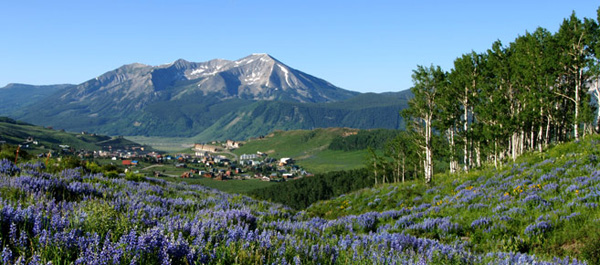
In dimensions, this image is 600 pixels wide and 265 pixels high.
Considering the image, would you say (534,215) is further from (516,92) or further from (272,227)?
(516,92)

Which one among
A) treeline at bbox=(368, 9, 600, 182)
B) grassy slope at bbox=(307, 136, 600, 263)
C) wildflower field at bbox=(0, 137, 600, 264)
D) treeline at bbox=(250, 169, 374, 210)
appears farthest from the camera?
treeline at bbox=(250, 169, 374, 210)

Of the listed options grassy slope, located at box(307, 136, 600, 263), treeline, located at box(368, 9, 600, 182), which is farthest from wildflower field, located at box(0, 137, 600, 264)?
treeline, located at box(368, 9, 600, 182)

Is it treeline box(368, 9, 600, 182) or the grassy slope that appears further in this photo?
treeline box(368, 9, 600, 182)

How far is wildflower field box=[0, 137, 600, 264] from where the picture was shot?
5047 mm

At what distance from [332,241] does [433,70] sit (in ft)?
116

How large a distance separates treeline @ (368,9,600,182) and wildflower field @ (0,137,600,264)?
16.9 metres

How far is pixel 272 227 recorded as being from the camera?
367 inches

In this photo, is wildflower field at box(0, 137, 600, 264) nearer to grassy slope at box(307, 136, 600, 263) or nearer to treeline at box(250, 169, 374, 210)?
grassy slope at box(307, 136, 600, 263)

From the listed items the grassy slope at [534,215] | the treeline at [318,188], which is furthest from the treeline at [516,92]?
the treeline at [318,188]

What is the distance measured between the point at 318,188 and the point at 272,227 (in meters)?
157

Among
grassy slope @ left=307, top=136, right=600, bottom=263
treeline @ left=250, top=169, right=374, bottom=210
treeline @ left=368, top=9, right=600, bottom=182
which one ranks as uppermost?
treeline @ left=368, top=9, right=600, bottom=182

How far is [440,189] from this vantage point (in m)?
26.7

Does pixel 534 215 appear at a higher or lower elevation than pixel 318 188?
higher

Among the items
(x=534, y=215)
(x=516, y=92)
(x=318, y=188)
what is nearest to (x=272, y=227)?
(x=534, y=215)
